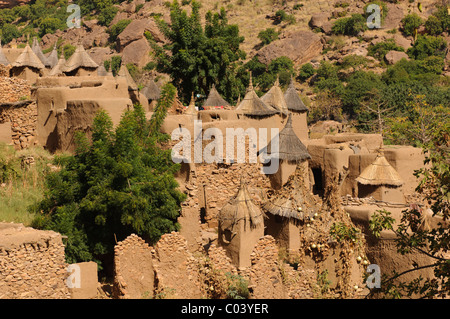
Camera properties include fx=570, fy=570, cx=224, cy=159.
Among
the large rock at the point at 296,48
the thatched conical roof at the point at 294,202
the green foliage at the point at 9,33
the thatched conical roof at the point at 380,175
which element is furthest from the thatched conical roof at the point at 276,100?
the green foliage at the point at 9,33

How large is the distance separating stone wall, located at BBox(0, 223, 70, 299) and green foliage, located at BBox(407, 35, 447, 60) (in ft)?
172

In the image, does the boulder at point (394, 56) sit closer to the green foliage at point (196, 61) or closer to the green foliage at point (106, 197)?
the green foliage at point (196, 61)

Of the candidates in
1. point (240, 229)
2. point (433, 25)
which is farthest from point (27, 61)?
point (433, 25)

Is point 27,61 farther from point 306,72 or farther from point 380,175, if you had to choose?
point 306,72

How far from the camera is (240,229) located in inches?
438

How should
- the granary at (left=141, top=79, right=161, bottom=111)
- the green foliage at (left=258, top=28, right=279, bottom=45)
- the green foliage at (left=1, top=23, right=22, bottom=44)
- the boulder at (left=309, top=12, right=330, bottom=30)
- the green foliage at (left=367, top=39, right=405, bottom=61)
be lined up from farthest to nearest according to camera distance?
the green foliage at (left=1, top=23, right=22, bottom=44) → the boulder at (left=309, top=12, right=330, bottom=30) → the green foliage at (left=258, top=28, right=279, bottom=45) → the green foliage at (left=367, top=39, right=405, bottom=61) → the granary at (left=141, top=79, right=161, bottom=111)

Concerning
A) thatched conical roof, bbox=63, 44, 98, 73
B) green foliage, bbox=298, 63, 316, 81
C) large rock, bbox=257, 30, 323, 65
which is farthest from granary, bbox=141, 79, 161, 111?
large rock, bbox=257, 30, 323, 65

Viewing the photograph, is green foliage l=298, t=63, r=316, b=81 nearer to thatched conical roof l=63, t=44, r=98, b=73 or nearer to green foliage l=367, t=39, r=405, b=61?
green foliage l=367, t=39, r=405, b=61

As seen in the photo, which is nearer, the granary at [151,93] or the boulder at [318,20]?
the granary at [151,93]

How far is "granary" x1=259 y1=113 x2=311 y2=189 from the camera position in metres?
15.2

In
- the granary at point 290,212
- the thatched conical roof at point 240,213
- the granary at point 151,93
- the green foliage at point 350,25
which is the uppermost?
the green foliage at point 350,25

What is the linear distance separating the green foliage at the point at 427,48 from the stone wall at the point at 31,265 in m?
52.4

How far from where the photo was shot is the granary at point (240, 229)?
1105cm

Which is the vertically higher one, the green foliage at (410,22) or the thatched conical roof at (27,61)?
the green foliage at (410,22)
